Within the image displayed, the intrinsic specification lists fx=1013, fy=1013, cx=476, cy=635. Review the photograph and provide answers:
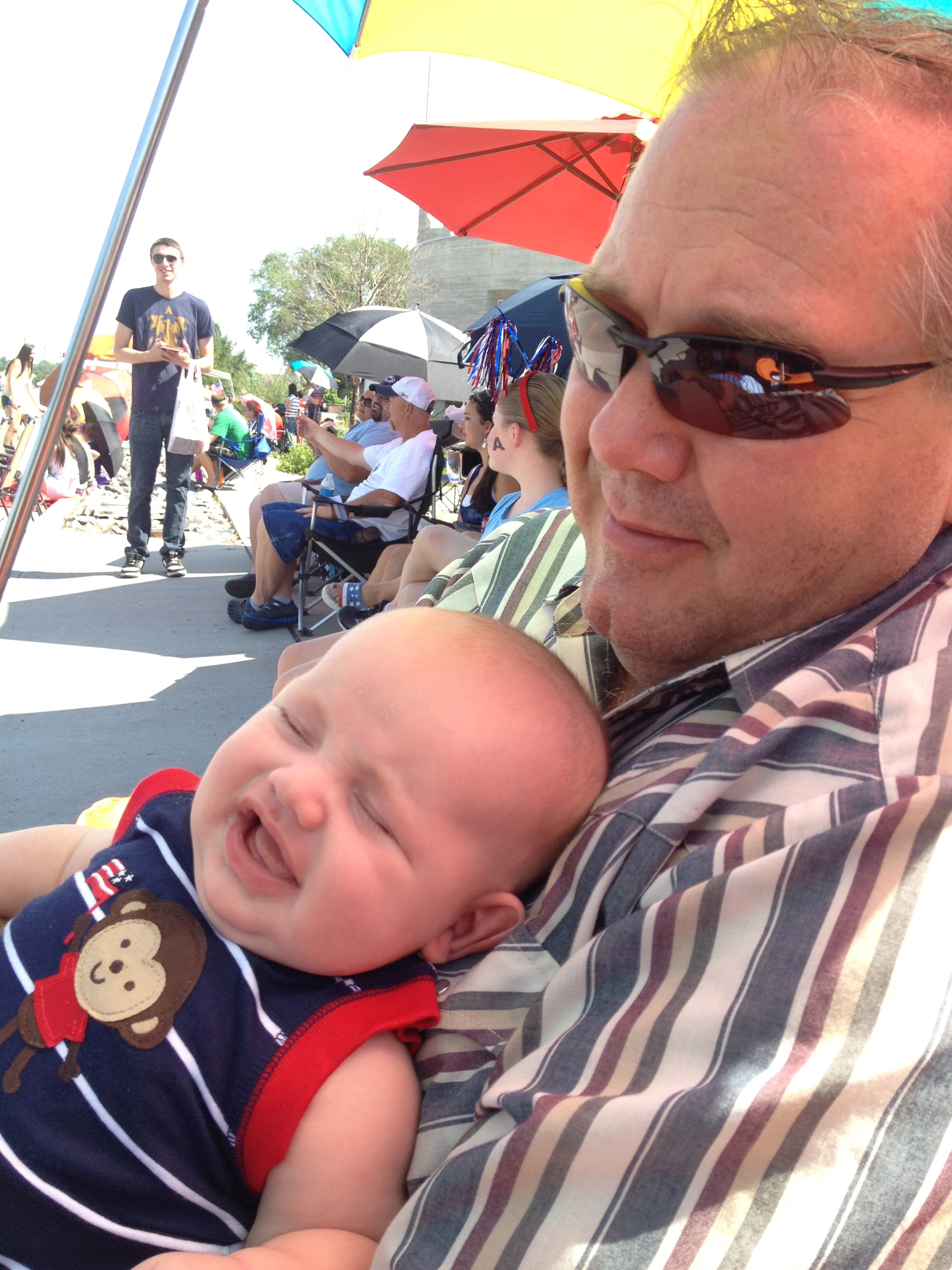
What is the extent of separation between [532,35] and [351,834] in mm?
4041

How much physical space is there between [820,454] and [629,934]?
65 centimetres

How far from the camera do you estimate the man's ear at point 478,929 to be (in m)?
1.24

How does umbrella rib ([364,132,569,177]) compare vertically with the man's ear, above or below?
above

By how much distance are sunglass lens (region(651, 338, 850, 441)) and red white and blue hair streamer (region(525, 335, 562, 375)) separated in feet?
13.6

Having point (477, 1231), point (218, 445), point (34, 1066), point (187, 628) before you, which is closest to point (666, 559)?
point (477, 1231)

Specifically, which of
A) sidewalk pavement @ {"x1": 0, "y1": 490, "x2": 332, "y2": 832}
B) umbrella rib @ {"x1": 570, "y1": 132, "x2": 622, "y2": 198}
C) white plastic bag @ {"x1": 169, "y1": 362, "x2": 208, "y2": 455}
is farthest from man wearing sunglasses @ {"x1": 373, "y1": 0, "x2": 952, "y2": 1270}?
white plastic bag @ {"x1": 169, "y1": 362, "x2": 208, "y2": 455}

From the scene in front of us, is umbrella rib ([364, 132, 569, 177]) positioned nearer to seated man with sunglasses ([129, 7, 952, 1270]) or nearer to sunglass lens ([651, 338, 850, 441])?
seated man with sunglasses ([129, 7, 952, 1270])

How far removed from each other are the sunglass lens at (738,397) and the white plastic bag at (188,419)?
260 inches

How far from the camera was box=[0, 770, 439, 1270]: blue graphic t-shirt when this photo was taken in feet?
3.64

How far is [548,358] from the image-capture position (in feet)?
17.8

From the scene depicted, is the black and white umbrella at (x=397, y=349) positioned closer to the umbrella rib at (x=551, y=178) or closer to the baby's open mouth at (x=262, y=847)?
the umbrella rib at (x=551, y=178)

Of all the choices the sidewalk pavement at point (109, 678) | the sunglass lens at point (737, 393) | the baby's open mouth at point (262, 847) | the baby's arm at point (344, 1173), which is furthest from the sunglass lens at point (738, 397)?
the sidewalk pavement at point (109, 678)

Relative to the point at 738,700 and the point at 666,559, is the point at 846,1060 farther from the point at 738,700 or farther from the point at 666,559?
the point at 666,559

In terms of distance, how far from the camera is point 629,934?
0.99 m
